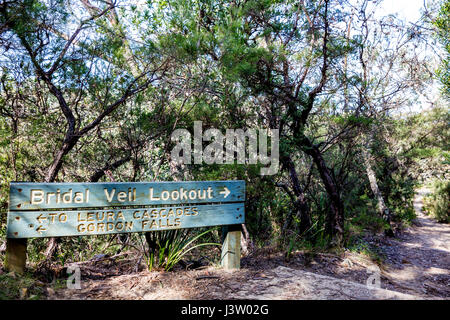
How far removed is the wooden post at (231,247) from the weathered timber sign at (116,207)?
4 centimetres

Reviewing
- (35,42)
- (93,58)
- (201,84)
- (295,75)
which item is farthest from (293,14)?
(35,42)

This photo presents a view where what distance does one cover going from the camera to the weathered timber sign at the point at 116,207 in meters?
2.66

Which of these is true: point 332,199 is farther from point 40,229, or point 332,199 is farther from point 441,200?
point 441,200

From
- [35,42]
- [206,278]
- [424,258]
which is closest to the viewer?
[206,278]

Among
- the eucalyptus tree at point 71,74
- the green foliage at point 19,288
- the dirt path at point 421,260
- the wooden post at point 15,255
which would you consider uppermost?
the eucalyptus tree at point 71,74

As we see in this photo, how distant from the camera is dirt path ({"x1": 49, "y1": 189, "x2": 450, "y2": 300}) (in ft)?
9.05

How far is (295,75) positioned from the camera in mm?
5336

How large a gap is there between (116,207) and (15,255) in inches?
37.9

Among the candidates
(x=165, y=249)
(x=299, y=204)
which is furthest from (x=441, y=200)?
(x=165, y=249)

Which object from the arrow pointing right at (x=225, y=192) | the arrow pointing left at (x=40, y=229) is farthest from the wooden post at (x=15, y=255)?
the arrow pointing right at (x=225, y=192)

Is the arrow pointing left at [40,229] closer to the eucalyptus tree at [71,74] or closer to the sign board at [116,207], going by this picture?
the sign board at [116,207]

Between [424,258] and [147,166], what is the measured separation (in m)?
6.73

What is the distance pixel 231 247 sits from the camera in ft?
11.6

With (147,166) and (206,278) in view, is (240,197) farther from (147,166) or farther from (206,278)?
(147,166)
